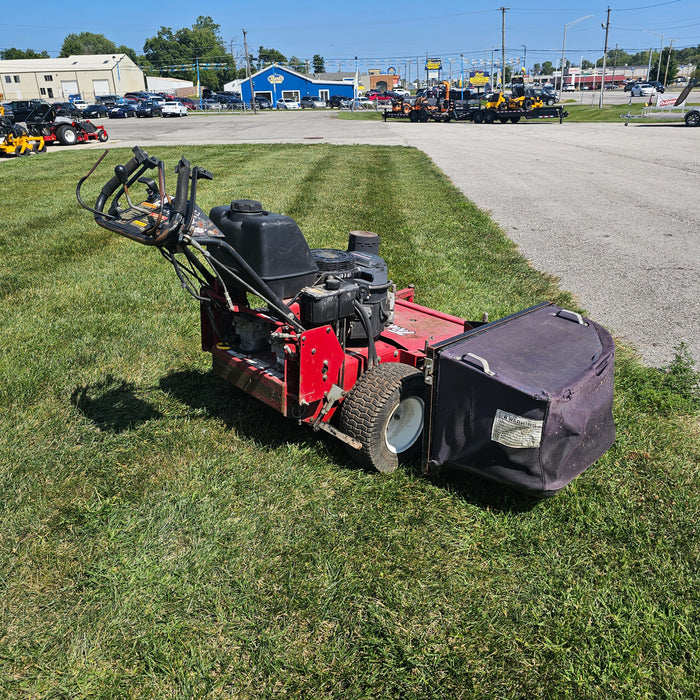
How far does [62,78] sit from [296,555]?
304ft

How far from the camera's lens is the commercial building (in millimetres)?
79438

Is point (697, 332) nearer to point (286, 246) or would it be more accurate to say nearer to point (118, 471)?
point (286, 246)

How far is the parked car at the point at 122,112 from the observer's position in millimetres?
46812

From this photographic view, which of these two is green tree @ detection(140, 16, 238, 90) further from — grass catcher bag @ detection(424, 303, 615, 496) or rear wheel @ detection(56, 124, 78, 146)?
grass catcher bag @ detection(424, 303, 615, 496)

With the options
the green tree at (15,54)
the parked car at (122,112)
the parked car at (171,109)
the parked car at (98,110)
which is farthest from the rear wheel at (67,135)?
the green tree at (15,54)

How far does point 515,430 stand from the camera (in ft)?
9.36

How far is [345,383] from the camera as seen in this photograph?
12.1 feet

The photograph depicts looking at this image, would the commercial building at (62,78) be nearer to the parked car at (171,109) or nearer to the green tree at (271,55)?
the parked car at (171,109)

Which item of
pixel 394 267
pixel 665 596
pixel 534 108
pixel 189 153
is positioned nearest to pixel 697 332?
pixel 394 267

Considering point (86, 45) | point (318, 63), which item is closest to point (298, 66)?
point (318, 63)

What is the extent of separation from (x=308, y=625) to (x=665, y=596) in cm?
156

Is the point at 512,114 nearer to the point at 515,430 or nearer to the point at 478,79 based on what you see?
the point at 515,430

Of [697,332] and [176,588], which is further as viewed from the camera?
[697,332]

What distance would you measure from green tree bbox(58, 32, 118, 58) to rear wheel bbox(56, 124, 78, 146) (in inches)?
5296
